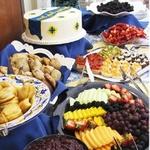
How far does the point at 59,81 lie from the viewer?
99 cm

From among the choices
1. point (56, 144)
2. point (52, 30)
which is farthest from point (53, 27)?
point (56, 144)

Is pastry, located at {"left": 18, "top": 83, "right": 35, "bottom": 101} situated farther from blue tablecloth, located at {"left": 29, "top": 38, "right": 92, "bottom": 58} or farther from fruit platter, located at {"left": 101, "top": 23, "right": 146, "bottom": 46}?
fruit platter, located at {"left": 101, "top": 23, "right": 146, "bottom": 46}

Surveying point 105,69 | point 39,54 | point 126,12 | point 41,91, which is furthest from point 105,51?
point 41,91

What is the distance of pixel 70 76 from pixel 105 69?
0.43 ft

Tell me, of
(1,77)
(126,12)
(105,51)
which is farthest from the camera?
(126,12)

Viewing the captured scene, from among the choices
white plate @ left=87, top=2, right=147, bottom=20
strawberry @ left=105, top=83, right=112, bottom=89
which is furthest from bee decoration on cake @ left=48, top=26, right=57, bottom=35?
white plate @ left=87, top=2, right=147, bottom=20

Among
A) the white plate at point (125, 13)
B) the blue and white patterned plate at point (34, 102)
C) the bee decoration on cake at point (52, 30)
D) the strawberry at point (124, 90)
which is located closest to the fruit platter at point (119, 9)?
the white plate at point (125, 13)

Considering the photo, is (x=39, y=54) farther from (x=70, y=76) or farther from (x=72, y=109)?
(x=72, y=109)

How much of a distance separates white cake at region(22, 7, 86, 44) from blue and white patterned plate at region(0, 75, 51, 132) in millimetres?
470

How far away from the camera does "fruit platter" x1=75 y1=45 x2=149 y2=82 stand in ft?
3.78

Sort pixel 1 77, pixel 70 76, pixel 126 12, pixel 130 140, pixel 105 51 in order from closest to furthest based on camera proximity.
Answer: pixel 130 140 → pixel 1 77 → pixel 70 76 → pixel 105 51 → pixel 126 12

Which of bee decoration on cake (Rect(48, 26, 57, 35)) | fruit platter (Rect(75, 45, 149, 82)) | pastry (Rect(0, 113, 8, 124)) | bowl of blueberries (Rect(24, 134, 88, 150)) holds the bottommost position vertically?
fruit platter (Rect(75, 45, 149, 82))

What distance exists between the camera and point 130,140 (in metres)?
0.73

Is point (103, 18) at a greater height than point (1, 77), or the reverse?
point (1, 77)
